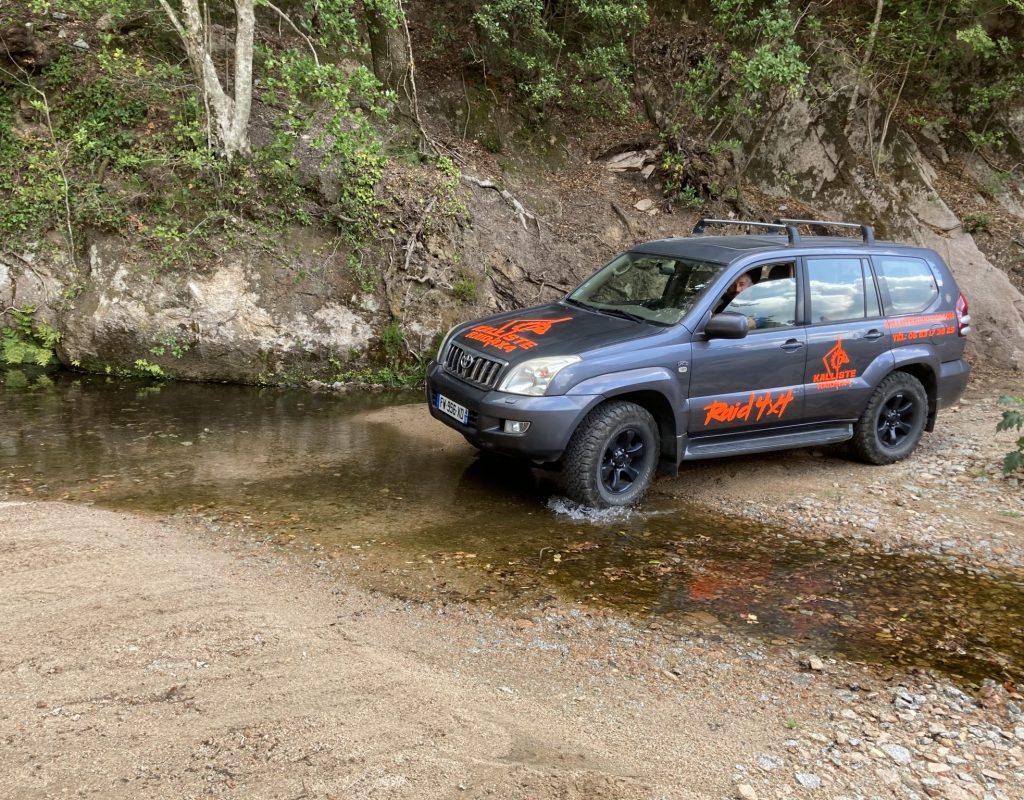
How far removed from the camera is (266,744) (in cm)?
317

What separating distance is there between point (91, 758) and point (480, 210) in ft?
30.2

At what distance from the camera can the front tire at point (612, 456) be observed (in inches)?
229

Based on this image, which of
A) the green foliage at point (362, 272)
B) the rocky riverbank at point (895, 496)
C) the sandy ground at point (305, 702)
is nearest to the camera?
the sandy ground at point (305, 702)

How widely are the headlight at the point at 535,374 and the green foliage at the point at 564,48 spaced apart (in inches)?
290

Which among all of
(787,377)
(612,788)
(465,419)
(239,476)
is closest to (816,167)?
(787,377)

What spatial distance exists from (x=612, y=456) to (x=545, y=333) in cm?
105

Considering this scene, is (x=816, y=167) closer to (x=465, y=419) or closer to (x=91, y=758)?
(x=465, y=419)

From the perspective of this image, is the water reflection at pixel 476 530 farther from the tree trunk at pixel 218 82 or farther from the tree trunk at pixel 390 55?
the tree trunk at pixel 390 55

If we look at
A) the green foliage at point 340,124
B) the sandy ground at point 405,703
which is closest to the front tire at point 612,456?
the sandy ground at point 405,703

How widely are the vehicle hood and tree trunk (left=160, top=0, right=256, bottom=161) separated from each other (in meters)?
5.26

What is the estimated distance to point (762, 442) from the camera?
6527 mm

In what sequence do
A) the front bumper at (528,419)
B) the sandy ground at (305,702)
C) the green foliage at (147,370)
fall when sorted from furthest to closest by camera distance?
the green foliage at (147,370)
the front bumper at (528,419)
the sandy ground at (305,702)

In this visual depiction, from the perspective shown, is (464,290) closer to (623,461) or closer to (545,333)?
(545,333)

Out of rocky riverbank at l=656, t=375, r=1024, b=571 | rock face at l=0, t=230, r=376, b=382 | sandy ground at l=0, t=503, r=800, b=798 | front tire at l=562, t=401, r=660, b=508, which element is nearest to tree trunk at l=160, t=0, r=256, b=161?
rock face at l=0, t=230, r=376, b=382
